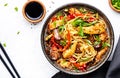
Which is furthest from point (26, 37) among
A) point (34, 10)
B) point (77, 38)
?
point (77, 38)

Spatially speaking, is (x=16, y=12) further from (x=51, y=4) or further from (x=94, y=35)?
(x=94, y=35)

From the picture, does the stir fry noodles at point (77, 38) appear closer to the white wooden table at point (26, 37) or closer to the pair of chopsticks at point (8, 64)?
the white wooden table at point (26, 37)

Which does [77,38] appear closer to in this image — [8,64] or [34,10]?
[34,10]

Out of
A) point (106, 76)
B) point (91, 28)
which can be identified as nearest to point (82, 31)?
point (91, 28)

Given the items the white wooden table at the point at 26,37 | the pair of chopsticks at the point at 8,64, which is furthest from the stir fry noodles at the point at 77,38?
the pair of chopsticks at the point at 8,64

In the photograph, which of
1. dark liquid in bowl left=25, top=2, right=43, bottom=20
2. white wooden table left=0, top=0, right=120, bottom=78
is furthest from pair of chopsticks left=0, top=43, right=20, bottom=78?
dark liquid in bowl left=25, top=2, right=43, bottom=20

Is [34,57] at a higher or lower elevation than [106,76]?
higher
